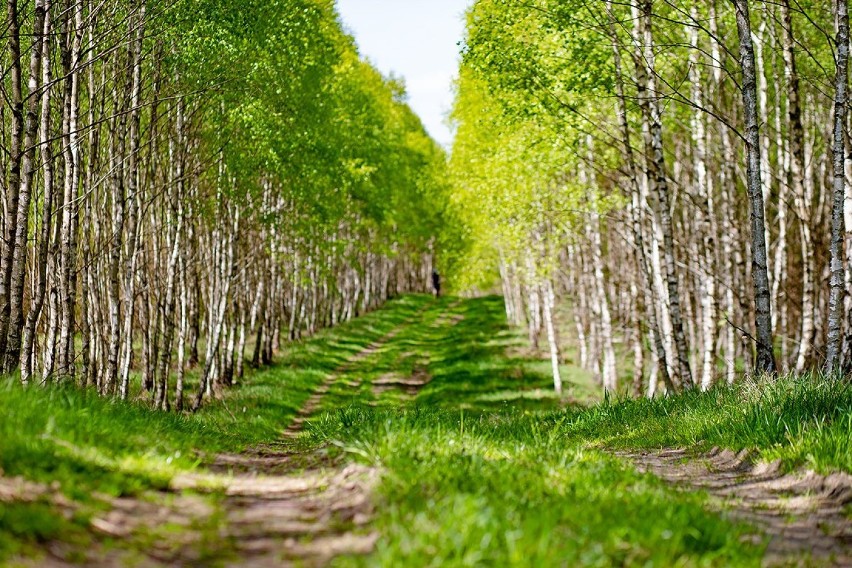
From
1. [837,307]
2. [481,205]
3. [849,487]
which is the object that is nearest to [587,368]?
[481,205]

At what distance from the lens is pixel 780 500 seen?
6.12 meters

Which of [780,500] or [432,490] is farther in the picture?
[780,500]

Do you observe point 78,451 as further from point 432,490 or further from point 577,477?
point 577,477

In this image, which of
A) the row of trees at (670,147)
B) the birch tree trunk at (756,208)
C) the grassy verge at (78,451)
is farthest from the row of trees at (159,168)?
the birch tree trunk at (756,208)

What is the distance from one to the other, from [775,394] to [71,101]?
10.6 m

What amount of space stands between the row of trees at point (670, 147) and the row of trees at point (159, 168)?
518 cm

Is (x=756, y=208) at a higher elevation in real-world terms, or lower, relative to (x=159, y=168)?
lower

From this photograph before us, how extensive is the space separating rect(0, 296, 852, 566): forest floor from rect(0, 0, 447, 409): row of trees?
165 inches

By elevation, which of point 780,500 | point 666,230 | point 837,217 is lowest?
point 780,500

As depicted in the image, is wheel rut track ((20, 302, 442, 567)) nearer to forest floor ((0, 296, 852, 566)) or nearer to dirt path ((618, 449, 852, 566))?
forest floor ((0, 296, 852, 566))

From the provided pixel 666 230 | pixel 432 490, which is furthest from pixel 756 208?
pixel 432 490

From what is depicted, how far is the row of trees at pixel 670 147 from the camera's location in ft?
36.1

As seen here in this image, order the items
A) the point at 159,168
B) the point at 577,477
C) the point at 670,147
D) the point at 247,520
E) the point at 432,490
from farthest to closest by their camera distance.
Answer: the point at 670,147 → the point at 159,168 → the point at 577,477 → the point at 432,490 → the point at 247,520

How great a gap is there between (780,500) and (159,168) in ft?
63.5
